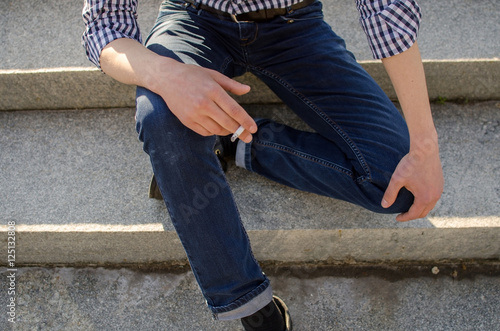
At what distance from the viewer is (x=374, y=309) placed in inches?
70.3

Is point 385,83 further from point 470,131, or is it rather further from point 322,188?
point 322,188

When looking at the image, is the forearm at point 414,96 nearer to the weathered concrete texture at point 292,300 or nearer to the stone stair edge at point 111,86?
the stone stair edge at point 111,86

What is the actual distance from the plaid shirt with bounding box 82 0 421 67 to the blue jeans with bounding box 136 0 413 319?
0.16 m

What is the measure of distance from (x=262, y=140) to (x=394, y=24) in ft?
2.25

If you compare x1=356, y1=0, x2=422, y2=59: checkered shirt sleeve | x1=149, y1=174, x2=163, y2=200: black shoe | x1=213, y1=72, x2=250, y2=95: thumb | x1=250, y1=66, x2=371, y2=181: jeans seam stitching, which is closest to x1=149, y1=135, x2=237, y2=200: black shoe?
x1=149, y1=174, x2=163, y2=200: black shoe

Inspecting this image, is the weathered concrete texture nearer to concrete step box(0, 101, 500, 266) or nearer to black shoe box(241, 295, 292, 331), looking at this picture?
concrete step box(0, 101, 500, 266)

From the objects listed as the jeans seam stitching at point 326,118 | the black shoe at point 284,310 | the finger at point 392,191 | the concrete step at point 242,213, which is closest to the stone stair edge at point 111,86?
Answer: the concrete step at point 242,213

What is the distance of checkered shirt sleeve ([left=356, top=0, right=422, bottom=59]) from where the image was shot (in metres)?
1.45

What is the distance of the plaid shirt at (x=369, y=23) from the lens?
146 cm

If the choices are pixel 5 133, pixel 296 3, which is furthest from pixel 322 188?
pixel 5 133

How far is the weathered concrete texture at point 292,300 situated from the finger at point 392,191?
53 cm

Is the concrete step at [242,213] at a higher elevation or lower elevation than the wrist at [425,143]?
lower

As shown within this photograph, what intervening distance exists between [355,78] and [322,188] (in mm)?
483

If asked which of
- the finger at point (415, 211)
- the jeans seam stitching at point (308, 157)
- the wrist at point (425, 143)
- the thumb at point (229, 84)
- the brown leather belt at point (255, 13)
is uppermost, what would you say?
the brown leather belt at point (255, 13)
